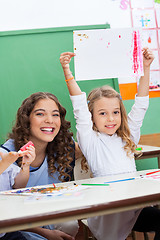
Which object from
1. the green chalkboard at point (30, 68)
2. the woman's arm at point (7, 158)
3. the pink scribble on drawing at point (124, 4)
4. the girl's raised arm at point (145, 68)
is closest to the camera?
the woman's arm at point (7, 158)

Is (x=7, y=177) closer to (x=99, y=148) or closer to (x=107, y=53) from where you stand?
(x=99, y=148)

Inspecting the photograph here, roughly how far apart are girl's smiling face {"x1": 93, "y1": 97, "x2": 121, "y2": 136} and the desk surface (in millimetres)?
626

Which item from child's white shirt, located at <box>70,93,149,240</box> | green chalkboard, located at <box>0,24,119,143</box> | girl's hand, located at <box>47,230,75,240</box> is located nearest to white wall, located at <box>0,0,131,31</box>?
green chalkboard, located at <box>0,24,119,143</box>

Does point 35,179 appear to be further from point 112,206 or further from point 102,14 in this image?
point 102,14

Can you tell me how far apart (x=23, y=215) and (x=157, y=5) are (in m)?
2.74

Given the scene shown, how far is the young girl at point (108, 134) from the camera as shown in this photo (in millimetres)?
1476

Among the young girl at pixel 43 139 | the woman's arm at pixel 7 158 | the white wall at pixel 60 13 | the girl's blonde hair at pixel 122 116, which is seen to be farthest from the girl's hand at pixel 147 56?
the white wall at pixel 60 13

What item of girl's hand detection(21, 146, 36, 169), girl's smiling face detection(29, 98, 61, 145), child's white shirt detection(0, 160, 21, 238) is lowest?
child's white shirt detection(0, 160, 21, 238)

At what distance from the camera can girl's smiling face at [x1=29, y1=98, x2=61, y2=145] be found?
1.80 m

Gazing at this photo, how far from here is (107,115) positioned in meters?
1.77

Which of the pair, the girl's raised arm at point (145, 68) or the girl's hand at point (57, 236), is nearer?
the girl's hand at point (57, 236)

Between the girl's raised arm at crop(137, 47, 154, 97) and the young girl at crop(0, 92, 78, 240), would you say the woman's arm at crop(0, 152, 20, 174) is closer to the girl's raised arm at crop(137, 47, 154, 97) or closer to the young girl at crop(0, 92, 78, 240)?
the young girl at crop(0, 92, 78, 240)

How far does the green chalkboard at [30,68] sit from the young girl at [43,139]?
0.87 meters

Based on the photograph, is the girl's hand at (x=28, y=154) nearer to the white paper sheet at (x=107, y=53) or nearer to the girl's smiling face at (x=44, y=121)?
the girl's smiling face at (x=44, y=121)
